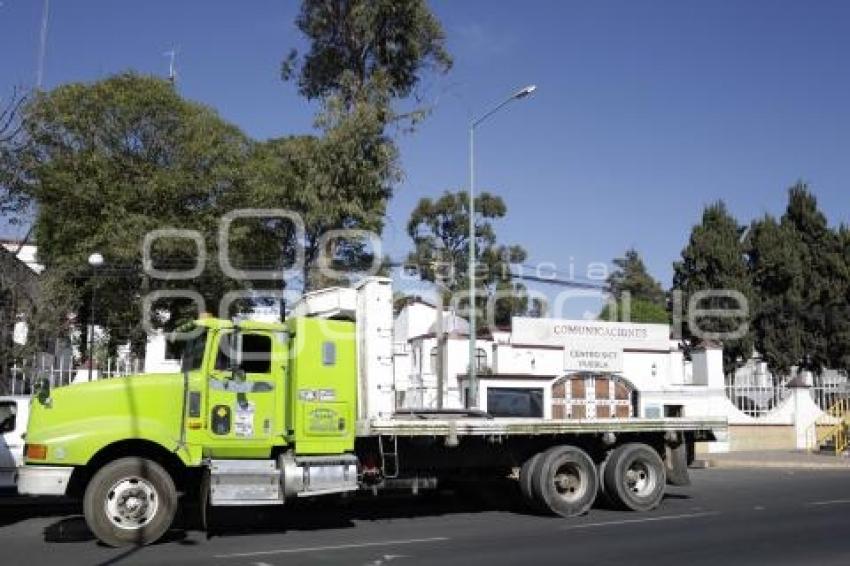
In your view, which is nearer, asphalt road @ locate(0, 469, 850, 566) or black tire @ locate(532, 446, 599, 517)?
asphalt road @ locate(0, 469, 850, 566)

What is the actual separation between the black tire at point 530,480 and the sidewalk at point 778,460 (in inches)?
508

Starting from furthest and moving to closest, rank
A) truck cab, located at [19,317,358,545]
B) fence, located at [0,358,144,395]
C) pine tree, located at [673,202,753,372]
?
pine tree, located at [673,202,753,372] → fence, located at [0,358,144,395] → truck cab, located at [19,317,358,545]

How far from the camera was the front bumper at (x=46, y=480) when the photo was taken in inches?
441

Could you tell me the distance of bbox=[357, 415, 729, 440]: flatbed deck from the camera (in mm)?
12750

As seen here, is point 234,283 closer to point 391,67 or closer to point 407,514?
point 391,67

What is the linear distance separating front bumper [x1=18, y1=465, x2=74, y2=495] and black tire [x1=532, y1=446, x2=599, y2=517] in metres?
6.44

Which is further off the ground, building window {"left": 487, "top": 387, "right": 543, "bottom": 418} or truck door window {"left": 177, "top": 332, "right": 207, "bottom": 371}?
truck door window {"left": 177, "top": 332, "right": 207, "bottom": 371}

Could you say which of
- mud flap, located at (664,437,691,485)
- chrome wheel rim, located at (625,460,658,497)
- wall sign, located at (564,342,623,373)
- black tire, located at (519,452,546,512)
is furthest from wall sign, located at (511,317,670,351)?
black tire, located at (519,452,546,512)

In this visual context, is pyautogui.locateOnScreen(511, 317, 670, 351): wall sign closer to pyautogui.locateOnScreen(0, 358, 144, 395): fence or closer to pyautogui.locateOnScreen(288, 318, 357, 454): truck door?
pyautogui.locateOnScreen(0, 358, 144, 395): fence

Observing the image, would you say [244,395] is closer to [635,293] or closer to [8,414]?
[8,414]

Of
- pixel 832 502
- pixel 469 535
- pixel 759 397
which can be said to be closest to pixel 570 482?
pixel 469 535

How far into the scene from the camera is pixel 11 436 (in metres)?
14.4

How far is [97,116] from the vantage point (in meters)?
26.7

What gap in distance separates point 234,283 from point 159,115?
5279 mm
